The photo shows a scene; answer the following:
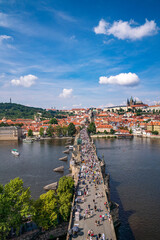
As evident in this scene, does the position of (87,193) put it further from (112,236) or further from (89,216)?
(112,236)

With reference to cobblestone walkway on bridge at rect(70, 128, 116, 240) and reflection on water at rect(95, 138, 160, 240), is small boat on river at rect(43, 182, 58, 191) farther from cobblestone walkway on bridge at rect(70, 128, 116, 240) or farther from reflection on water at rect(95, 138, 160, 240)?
reflection on water at rect(95, 138, 160, 240)

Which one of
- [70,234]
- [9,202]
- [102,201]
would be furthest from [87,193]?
[9,202]

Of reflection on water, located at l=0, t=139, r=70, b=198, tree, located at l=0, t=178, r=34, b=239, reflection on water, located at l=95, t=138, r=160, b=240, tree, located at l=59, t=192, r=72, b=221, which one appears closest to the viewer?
tree, located at l=0, t=178, r=34, b=239

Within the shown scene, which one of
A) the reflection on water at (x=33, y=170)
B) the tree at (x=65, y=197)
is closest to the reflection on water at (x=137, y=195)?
the tree at (x=65, y=197)

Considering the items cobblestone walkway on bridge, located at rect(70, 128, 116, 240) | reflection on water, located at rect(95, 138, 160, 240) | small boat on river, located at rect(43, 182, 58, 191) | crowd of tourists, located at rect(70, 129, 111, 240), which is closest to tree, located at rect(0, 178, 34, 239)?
cobblestone walkway on bridge, located at rect(70, 128, 116, 240)

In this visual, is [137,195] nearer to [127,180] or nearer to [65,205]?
[127,180]

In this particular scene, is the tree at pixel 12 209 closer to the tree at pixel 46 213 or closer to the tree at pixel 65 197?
the tree at pixel 46 213
